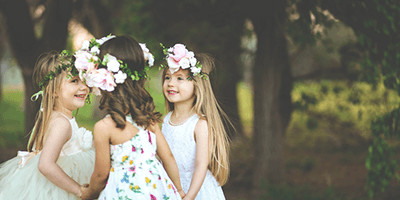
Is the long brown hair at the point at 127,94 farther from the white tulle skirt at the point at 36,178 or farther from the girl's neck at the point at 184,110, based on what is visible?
the white tulle skirt at the point at 36,178

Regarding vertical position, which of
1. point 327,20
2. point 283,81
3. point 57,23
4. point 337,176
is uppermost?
point 57,23

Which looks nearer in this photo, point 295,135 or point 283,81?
point 283,81

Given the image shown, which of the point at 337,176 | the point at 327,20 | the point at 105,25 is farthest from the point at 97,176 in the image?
the point at 105,25

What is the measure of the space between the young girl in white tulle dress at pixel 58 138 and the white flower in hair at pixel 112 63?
1.18 feet

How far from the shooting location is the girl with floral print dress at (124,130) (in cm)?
234

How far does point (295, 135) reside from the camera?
11742 mm

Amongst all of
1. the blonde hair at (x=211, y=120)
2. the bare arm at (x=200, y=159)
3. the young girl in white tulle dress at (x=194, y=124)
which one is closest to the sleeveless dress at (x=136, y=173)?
the bare arm at (x=200, y=159)

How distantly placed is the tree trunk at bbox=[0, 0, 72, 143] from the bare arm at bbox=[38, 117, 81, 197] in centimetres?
354

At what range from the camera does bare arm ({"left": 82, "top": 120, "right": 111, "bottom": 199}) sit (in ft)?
7.66

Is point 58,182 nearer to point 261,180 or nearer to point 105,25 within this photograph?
point 261,180

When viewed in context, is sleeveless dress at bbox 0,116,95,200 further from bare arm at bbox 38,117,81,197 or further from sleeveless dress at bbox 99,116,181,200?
sleeveless dress at bbox 99,116,181,200

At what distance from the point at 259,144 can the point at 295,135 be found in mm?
6171

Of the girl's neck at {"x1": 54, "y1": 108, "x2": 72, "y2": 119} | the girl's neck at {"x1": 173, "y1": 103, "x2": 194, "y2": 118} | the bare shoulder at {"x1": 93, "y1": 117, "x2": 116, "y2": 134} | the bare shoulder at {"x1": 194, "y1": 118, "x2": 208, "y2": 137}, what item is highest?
the girl's neck at {"x1": 54, "y1": 108, "x2": 72, "y2": 119}

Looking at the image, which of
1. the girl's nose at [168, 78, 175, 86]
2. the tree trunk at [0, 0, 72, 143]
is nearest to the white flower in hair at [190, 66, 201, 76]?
the girl's nose at [168, 78, 175, 86]
